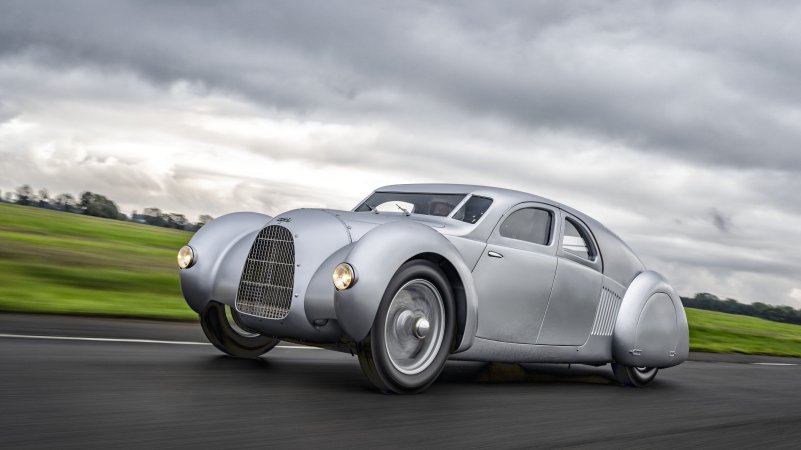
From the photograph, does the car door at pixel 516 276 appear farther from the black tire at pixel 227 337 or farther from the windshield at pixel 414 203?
the black tire at pixel 227 337

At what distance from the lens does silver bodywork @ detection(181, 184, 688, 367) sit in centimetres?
568

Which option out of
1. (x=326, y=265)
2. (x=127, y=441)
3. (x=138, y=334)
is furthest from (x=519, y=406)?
(x=138, y=334)

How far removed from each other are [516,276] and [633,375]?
2402mm

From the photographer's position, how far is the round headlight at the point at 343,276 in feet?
17.7

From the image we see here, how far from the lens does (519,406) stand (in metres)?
5.97

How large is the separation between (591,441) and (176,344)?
14.5 feet

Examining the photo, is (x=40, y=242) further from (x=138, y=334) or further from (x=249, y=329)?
(x=249, y=329)

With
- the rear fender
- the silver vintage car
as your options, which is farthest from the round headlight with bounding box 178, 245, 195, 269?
the rear fender

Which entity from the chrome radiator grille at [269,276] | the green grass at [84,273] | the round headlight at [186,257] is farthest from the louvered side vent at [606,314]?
the green grass at [84,273]

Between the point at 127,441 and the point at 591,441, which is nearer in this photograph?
the point at 127,441

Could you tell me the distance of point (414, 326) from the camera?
587cm

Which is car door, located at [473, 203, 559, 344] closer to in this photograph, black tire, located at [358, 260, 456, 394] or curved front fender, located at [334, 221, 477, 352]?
black tire, located at [358, 260, 456, 394]

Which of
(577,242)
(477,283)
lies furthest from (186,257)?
(577,242)

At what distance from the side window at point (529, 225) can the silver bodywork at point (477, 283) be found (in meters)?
0.06
